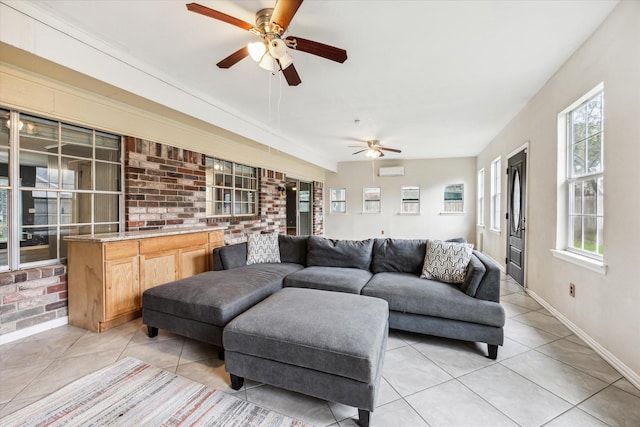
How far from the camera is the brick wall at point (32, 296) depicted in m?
2.21

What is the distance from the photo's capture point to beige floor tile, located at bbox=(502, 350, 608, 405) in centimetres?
166

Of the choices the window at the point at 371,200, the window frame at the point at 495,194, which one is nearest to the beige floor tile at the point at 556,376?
the window frame at the point at 495,194

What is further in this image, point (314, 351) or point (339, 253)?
point (339, 253)

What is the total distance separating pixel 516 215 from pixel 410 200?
3986 mm

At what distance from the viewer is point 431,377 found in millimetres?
1809

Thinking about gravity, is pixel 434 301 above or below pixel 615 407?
above

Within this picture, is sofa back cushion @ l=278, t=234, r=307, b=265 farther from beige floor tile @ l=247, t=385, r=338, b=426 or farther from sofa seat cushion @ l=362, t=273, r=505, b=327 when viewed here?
beige floor tile @ l=247, t=385, r=338, b=426

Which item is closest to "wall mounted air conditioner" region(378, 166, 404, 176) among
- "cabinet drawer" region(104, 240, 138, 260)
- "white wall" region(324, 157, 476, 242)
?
"white wall" region(324, 157, 476, 242)

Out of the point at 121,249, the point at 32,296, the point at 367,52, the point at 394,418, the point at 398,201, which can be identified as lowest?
the point at 394,418

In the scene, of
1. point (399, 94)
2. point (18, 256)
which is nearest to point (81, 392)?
point (18, 256)

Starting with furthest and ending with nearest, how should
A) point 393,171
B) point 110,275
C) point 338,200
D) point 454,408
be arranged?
point 338,200 → point 393,171 → point 110,275 → point 454,408

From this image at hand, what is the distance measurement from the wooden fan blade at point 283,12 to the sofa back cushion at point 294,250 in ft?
7.88

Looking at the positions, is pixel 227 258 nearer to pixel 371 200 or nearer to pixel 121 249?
pixel 121 249

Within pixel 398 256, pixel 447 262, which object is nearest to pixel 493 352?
pixel 447 262
